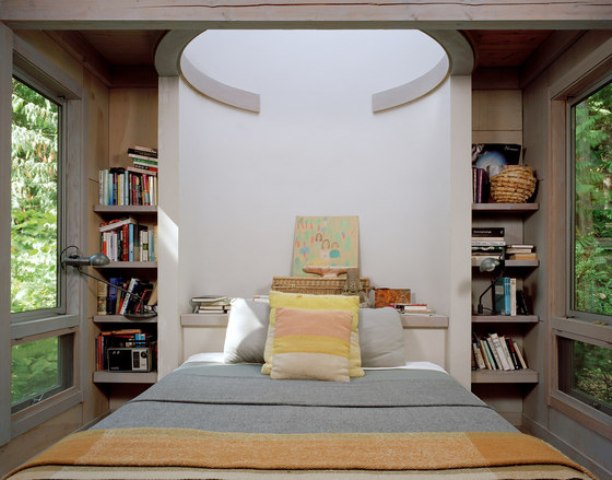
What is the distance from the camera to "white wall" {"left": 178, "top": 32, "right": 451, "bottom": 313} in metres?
3.67

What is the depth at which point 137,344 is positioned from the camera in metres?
3.38

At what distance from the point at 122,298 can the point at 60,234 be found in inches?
23.4

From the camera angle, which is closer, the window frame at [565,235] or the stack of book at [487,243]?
the window frame at [565,235]

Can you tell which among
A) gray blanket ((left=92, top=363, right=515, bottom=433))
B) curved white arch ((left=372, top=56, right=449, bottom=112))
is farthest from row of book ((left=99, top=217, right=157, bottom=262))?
curved white arch ((left=372, top=56, right=449, bottom=112))

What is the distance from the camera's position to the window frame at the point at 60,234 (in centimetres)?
Result: 235

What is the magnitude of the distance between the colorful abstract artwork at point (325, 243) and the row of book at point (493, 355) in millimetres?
1006

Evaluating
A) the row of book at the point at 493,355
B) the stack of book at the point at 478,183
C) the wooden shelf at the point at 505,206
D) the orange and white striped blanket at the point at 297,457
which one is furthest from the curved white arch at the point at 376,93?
the orange and white striped blanket at the point at 297,457

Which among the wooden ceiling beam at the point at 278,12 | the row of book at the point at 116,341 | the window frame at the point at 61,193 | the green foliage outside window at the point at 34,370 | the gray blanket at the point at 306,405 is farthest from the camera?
the row of book at the point at 116,341

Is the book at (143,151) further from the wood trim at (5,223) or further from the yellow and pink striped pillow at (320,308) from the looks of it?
the yellow and pink striped pillow at (320,308)

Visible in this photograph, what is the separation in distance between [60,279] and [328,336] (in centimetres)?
185

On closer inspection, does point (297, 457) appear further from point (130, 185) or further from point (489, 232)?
point (130, 185)

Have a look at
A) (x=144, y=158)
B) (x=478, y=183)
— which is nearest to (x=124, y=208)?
(x=144, y=158)

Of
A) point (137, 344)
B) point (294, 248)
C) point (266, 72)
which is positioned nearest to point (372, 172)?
point (294, 248)

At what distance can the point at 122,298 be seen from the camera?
3.46m
